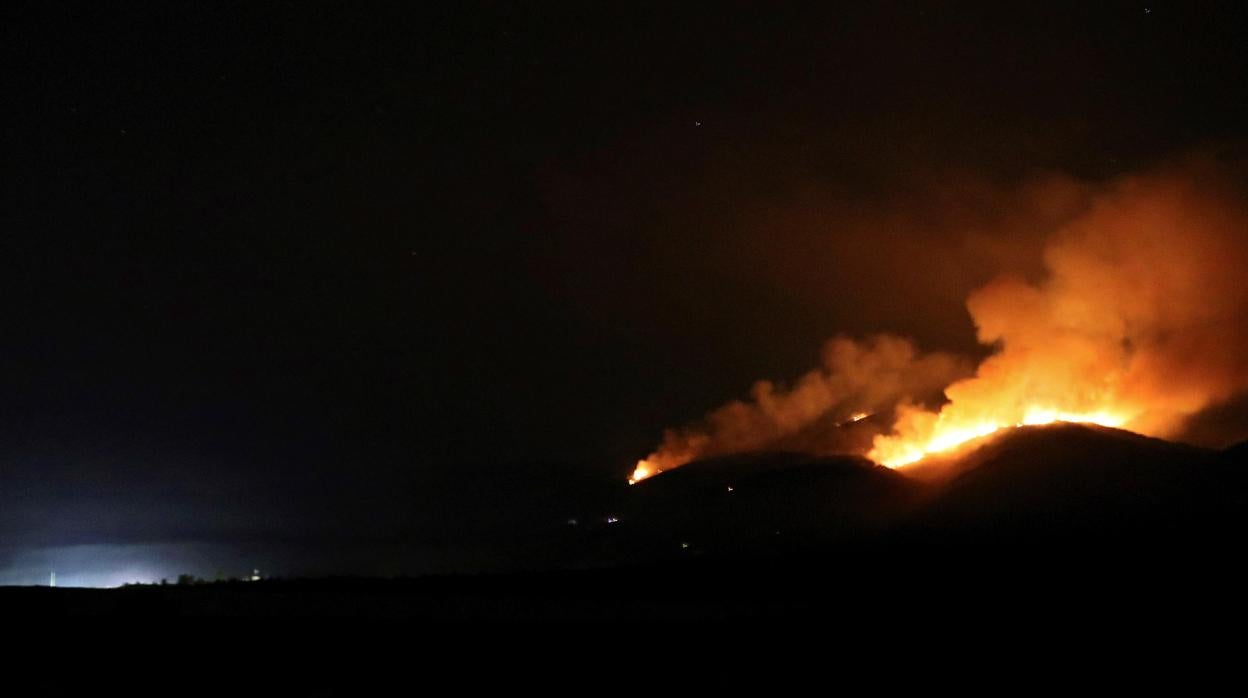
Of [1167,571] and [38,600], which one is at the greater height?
[38,600]

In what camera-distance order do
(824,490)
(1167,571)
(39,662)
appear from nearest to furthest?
(39,662)
(1167,571)
(824,490)

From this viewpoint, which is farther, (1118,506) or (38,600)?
(1118,506)

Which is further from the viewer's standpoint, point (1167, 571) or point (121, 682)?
point (1167, 571)

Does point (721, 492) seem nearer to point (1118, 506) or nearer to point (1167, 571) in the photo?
point (1118, 506)

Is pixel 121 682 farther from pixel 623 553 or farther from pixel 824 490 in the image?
pixel 824 490

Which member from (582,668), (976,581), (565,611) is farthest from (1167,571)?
(582,668)

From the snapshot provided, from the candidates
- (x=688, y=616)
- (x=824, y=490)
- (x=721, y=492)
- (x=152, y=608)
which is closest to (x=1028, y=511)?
(x=824, y=490)

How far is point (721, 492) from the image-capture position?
337ft

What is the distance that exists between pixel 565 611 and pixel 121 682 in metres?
7.83

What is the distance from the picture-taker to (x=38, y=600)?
21.3 m

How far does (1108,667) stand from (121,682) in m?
13.6

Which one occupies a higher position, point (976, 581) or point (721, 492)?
point (721, 492)

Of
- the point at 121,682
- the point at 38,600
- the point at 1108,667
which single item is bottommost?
the point at 1108,667

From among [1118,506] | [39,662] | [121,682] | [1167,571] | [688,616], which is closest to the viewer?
[121,682]
